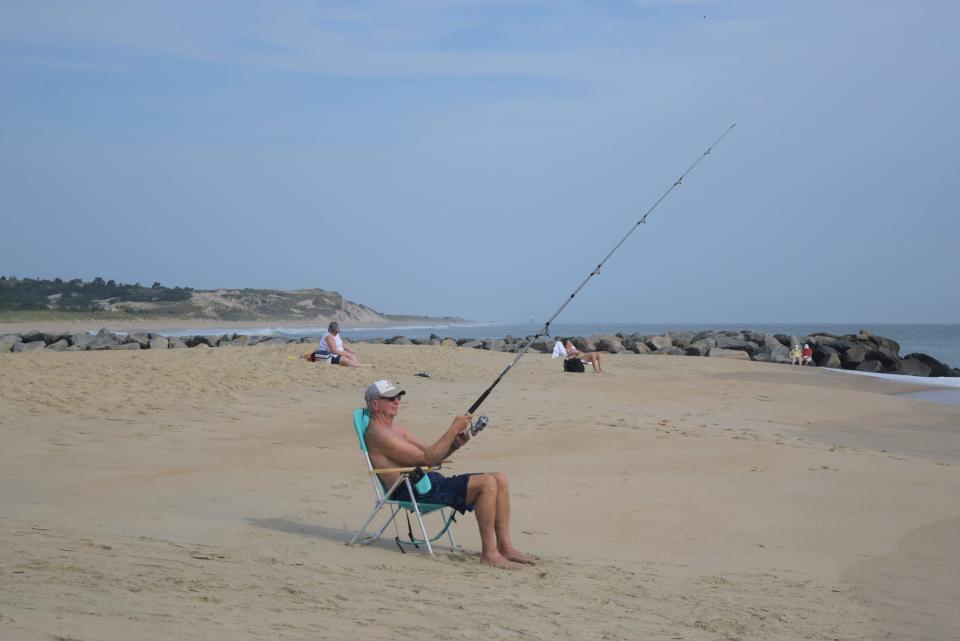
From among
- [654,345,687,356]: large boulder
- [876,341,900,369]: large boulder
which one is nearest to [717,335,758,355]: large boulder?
[654,345,687,356]: large boulder

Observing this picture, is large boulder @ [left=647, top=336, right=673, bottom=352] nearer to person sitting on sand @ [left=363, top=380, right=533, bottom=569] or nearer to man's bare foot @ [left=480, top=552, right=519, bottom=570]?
person sitting on sand @ [left=363, top=380, right=533, bottom=569]

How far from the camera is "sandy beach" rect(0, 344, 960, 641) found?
4.41 m

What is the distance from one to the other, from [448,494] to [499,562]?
53cm

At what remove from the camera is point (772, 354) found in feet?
97.4

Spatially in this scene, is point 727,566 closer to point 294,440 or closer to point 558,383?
point 294,440

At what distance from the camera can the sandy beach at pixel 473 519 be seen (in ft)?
14.5

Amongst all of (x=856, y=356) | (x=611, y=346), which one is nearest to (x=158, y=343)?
(x=611, y=346)

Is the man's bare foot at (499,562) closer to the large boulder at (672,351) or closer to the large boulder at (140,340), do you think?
the large boulder at (140,340)

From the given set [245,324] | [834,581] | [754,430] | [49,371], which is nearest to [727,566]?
[834,581]

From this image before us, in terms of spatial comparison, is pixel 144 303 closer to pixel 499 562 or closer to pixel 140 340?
pixel 140 340

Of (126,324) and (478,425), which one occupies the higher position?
(478,425)

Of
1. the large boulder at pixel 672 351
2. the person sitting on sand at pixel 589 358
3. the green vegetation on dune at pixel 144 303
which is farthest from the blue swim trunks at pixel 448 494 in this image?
the green vegetation on dune at pixel 144 303

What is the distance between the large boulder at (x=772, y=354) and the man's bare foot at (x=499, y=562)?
24.4 m

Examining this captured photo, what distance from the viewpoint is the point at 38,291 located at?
2467 inches
